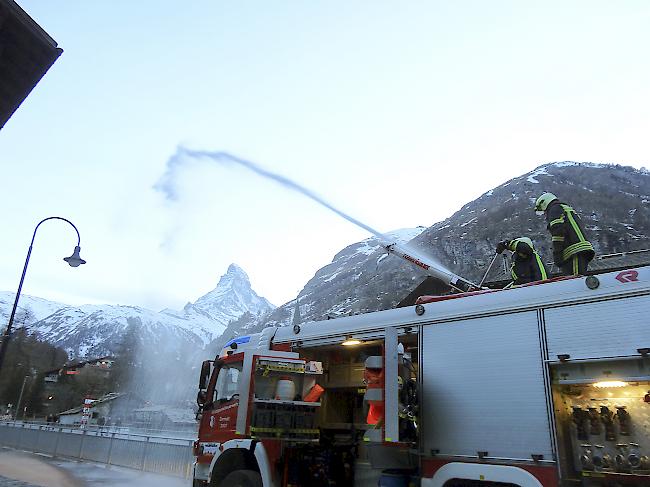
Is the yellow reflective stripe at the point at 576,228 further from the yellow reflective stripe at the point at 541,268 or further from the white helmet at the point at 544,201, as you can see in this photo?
the yellow reflective stripe at the point at 541,268

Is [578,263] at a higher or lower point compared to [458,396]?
higher

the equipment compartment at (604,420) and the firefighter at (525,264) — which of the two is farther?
the firefighter at (525,264)

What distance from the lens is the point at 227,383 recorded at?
7.98 meters

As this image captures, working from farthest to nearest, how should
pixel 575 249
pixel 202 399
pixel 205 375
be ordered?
pixel 205 375, pixel 202 399, pixel 575 249

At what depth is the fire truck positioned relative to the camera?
4.59 metres

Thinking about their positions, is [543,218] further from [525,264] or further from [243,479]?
[243,479]

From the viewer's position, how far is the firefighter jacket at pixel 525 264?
8.03m

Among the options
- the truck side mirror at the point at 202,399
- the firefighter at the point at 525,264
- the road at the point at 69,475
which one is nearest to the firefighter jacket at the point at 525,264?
the firefighter at the point at 525,264

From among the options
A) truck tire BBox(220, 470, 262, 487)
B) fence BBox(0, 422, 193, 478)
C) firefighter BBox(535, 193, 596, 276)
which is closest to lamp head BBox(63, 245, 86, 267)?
fence BBox(0, 422, 193, 478)

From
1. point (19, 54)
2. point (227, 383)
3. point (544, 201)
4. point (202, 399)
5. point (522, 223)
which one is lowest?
point (202, 399)

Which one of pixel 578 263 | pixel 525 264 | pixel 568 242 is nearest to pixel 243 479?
pixel 525 264

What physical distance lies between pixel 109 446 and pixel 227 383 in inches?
544

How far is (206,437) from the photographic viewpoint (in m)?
8.13

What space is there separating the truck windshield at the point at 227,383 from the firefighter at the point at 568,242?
5244 millimetres
